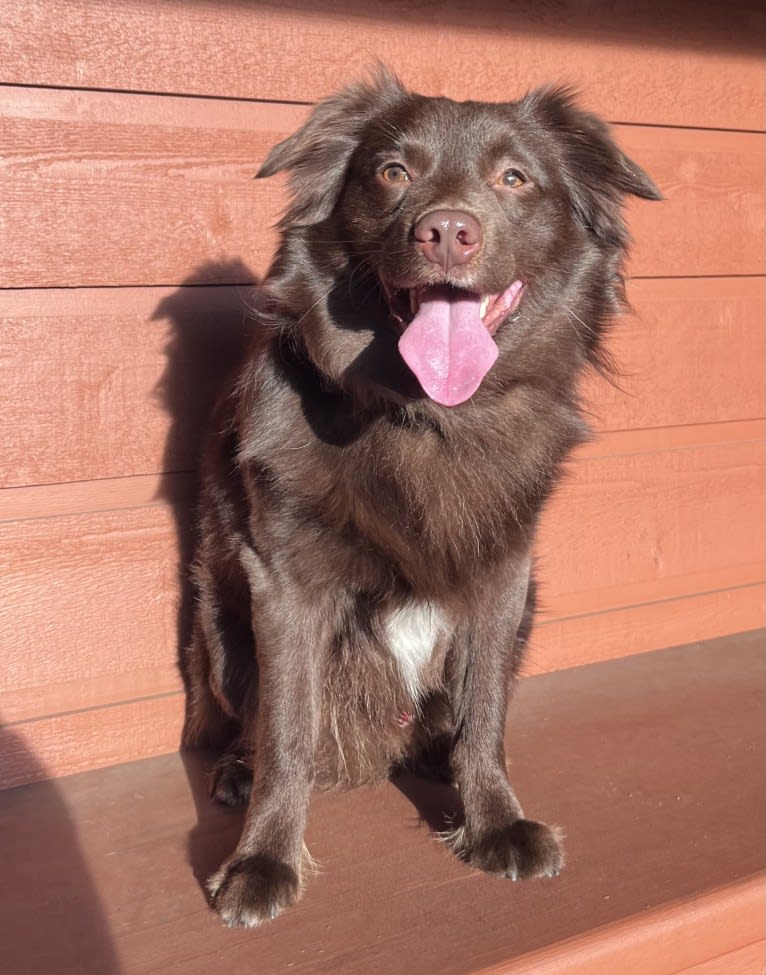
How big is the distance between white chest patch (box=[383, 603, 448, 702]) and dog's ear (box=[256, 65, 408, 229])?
0.75m

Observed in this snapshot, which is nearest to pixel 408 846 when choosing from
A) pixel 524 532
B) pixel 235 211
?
pixel 524 532

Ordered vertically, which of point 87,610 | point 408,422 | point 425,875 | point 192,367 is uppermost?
point 408,422

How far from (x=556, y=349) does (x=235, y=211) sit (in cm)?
84

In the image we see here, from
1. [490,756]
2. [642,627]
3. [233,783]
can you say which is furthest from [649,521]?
[233,783]

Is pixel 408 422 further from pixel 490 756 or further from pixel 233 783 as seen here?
pixel 233 783

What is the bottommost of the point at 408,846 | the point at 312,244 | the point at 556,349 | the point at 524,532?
the point at 408,846

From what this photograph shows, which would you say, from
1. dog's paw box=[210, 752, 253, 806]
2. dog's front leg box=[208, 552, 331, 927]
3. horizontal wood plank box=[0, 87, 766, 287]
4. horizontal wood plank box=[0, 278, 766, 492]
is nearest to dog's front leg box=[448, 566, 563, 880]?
dog's front leg box=[208, 552, 331, 927]

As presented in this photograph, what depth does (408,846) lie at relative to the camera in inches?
81.5

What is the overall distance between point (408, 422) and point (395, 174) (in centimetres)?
45

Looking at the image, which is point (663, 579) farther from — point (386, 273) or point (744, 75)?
point (386, 273)

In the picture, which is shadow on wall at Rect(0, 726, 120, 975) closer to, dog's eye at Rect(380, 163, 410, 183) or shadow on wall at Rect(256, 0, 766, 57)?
dog's eye at Rect(380, 163, 410, 183)

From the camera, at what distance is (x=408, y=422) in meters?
1.99

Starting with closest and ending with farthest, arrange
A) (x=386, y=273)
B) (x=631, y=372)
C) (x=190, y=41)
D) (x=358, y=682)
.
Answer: (x=386, y=273), (x=358, y=682), (x=190, y=41), (x=631, y=372)

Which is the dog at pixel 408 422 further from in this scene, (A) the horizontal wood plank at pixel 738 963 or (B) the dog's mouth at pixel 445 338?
(A) the horizontal wood plank at pixel 738 963
